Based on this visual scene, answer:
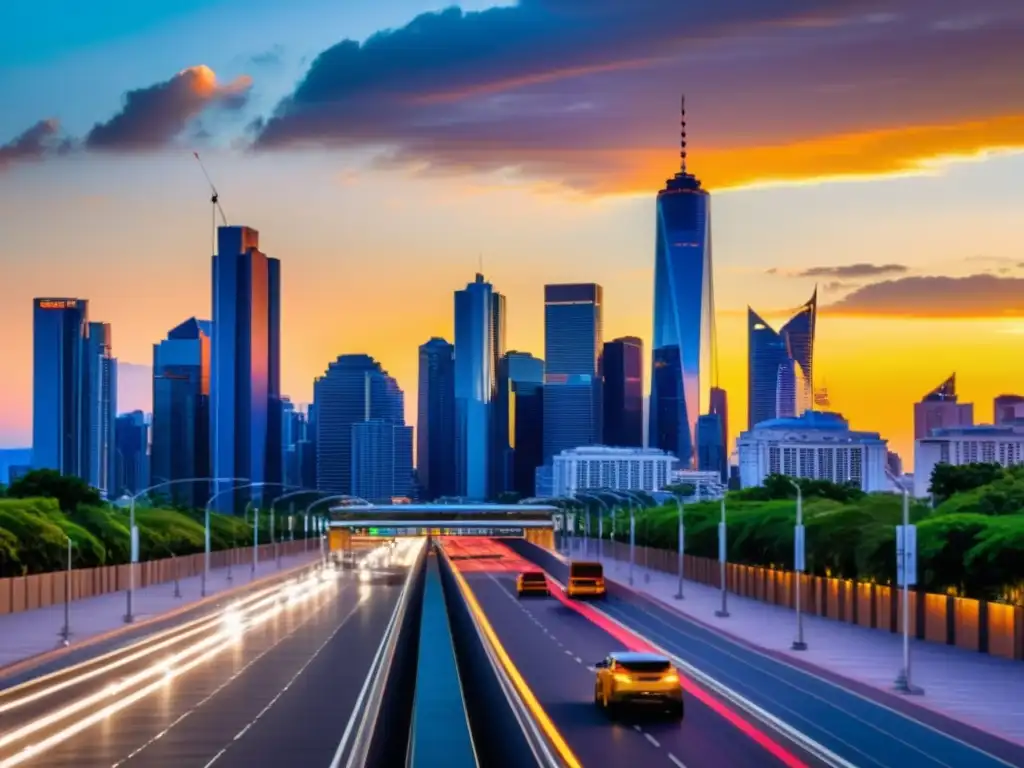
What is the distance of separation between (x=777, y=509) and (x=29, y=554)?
4476 centimetres

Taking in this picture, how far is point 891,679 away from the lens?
4850cm

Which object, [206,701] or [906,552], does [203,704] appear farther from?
[906,552]

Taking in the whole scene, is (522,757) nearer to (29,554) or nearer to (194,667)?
Answer: (194,667)

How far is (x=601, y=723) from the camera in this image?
3731 centimetres

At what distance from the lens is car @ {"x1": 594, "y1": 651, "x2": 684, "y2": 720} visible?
37.8 m

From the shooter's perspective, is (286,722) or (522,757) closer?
(522,757)

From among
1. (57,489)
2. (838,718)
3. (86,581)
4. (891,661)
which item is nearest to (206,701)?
(838,718)

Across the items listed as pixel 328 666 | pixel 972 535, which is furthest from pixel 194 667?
pixel 972 535

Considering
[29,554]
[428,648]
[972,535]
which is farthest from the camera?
[29,554]

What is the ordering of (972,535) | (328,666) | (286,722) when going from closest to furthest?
(286,722)
(328,666)
(972,535)

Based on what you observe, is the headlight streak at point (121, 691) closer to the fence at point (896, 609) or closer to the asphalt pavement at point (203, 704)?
the asphalt pavement at point (203, 704)

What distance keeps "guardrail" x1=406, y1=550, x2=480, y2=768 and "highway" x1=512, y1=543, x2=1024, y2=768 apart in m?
6.72

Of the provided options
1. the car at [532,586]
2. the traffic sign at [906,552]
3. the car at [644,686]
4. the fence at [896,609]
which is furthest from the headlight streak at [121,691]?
the fence at [896,609]

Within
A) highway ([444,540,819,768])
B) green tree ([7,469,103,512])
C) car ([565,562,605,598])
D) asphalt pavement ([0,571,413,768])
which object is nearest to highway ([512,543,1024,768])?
highway ([444,540,819,768])
